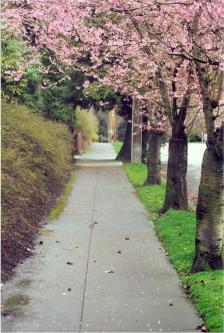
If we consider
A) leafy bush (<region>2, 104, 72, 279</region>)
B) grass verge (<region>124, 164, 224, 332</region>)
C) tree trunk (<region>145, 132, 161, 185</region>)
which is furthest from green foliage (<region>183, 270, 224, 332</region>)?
tree trunk (<region>145, 132, 161, 185</region>)

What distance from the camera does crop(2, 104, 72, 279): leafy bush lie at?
8.36m

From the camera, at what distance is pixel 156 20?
343 inches

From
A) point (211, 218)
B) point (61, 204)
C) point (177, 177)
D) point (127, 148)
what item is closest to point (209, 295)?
point (211, 218)

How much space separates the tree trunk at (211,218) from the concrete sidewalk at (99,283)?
1.58ft

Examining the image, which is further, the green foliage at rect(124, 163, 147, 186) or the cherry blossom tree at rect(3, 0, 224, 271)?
the green foliage at rect(124, 163, 147, 186)

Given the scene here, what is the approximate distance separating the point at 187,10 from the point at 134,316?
179 inches

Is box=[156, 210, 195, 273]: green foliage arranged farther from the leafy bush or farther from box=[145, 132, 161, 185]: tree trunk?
box=[145, 132, 161, 185]: tree trunk

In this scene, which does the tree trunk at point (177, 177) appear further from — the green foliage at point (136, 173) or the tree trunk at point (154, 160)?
the green foliage at point (136, 173)

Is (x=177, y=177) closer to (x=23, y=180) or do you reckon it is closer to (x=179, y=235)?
(x=179, y=235)

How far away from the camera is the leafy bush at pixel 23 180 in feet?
27.4

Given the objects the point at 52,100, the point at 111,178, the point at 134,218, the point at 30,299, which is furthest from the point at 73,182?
the point at 30,299

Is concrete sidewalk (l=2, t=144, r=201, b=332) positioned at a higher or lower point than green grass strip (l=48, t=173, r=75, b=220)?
higher

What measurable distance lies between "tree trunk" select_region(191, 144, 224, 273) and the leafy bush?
2.59m

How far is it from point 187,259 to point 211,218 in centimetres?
95
